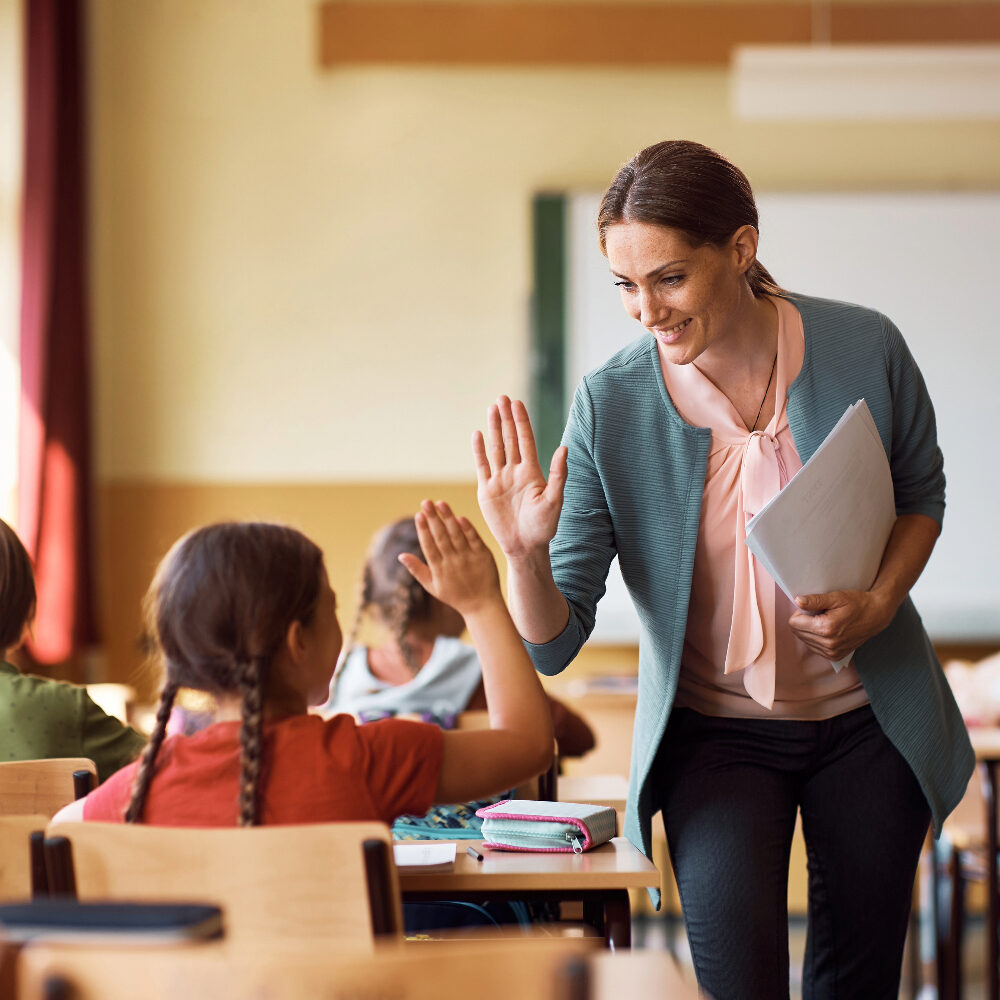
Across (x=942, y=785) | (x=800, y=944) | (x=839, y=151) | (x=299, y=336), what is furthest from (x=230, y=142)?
(x=942, y=785)

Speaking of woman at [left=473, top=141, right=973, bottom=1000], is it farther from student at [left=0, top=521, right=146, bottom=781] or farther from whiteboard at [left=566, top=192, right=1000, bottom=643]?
whiteboard at [left=566, top=192, right=1000, bottom=643]

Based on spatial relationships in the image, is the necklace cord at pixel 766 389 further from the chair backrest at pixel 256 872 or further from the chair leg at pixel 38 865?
the chair leg at pixel 38 865

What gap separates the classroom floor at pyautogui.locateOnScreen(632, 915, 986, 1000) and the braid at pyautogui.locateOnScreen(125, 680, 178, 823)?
275 cm

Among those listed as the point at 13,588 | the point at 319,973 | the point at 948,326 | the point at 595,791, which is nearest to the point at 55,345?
the point at 13,588

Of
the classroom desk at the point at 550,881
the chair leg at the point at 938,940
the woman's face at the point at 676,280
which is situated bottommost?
the chair leg at the point at 938,940

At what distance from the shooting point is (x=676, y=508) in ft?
5.74

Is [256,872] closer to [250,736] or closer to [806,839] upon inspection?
[250,736]

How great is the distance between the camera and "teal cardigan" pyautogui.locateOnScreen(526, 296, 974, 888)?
1.73m

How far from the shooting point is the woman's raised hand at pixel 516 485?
161 centimetres

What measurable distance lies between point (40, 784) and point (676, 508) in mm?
963

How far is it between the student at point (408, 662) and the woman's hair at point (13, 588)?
754mm

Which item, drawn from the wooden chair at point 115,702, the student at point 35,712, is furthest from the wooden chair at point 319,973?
the wooden chair at point 115,702

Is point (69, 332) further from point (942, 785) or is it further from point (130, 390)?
point (942, 785)

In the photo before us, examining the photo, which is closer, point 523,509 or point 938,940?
point 523,509
